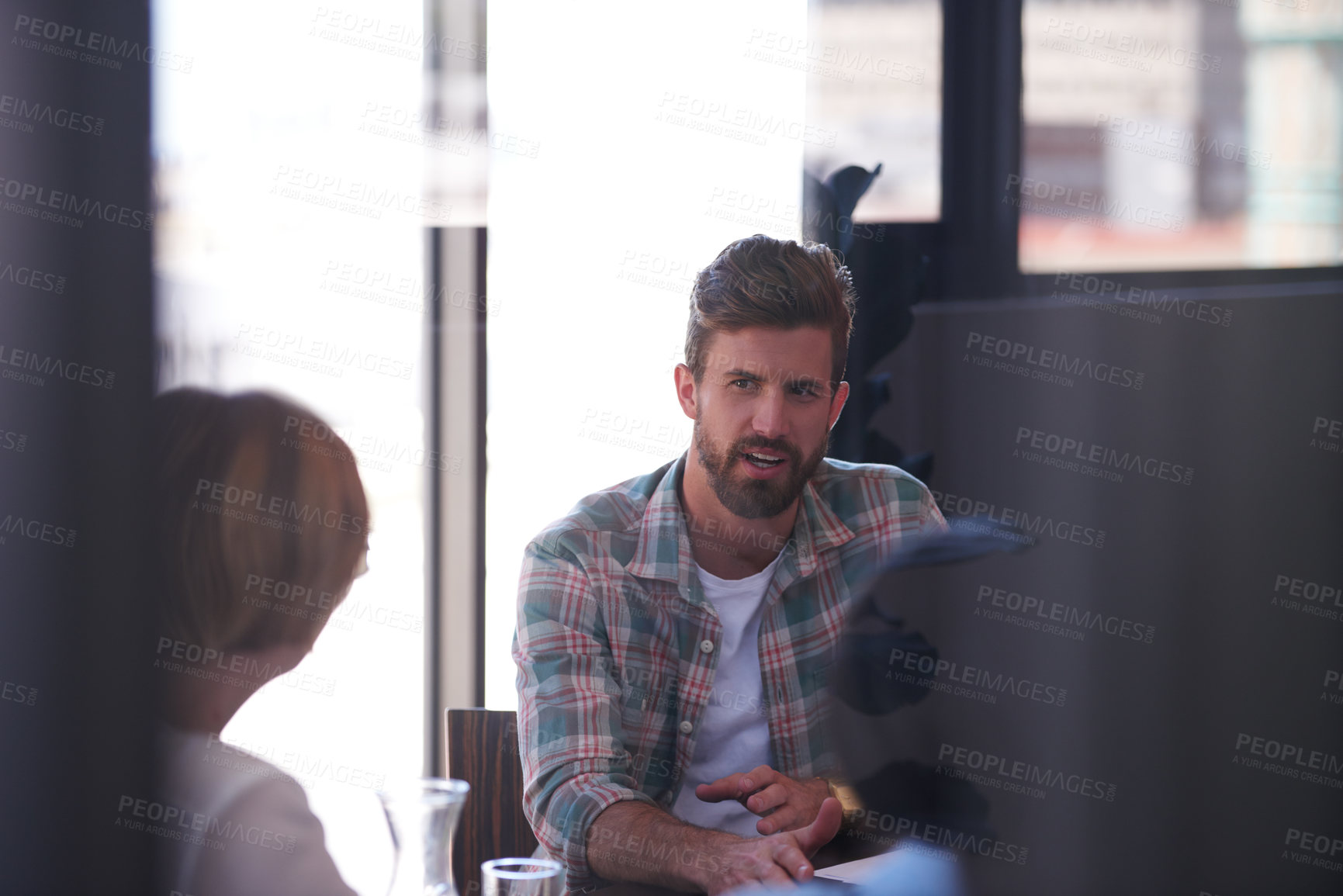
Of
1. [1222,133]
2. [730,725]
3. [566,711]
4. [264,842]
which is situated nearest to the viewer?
[1222,133]

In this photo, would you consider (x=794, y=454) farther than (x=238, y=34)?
No

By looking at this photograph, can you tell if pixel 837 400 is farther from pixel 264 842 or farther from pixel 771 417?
pixel 264 842

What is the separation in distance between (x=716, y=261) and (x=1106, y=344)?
1100 millimetres

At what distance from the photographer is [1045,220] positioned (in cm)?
74


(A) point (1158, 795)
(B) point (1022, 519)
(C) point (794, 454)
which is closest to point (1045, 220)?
(B) point (1022, 519)

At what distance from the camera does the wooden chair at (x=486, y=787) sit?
1444mm

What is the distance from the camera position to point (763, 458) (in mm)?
1450

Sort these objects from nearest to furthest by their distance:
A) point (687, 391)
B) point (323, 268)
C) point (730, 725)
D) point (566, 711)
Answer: point (566, 711) < point (730, 725) < point (687, 391) < point (323, 268)

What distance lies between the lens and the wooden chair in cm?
144

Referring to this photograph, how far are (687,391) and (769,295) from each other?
0.20 meters

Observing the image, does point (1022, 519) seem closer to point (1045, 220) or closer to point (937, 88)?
point (1045, 220)

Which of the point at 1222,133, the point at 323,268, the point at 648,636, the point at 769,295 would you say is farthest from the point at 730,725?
the point at 323,268

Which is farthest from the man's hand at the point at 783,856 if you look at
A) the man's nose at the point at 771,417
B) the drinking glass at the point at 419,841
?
the man's nose at the point at 771,417

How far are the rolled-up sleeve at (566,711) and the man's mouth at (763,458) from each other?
0.91ft
